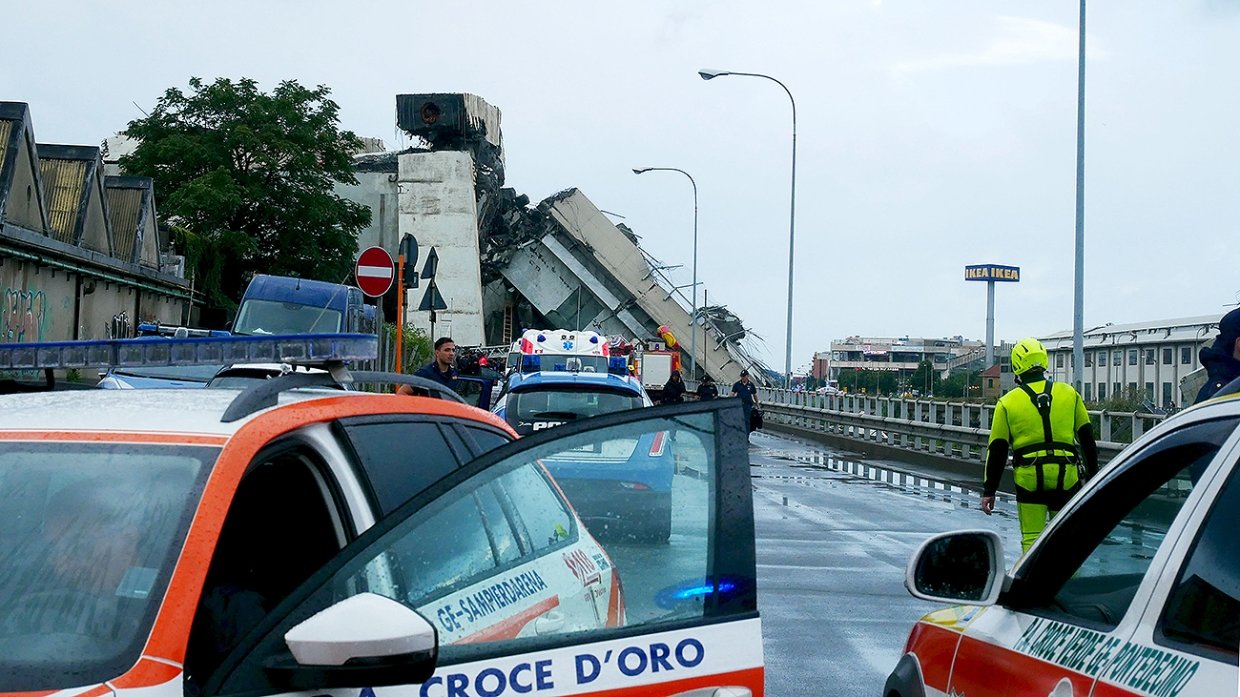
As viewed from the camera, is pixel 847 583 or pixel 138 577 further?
pixel 847 583

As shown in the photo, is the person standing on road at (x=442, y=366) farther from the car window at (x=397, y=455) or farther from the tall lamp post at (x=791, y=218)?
the tall lamp post at (x=791, y=218)

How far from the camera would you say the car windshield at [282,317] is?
80.5 ft

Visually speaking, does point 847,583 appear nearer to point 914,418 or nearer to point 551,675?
point 551,675

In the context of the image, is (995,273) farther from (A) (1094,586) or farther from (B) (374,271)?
(A) (1094,586)

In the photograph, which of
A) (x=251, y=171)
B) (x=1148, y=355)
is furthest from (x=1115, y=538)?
(x=1148, y=355)

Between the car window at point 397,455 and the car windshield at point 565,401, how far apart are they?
8.68m

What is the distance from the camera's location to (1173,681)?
2.42 meters

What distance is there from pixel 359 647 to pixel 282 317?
22854mm

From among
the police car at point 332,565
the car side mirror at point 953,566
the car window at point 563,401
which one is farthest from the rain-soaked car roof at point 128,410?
the car window at point 563,401

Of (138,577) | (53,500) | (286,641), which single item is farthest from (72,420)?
(286,641)

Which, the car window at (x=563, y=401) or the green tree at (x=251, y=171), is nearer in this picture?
the car window at (x=563, y=401)

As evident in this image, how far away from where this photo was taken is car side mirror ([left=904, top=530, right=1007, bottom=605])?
3627 millimetres

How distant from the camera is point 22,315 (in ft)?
77.8

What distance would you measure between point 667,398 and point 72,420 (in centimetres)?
2906
